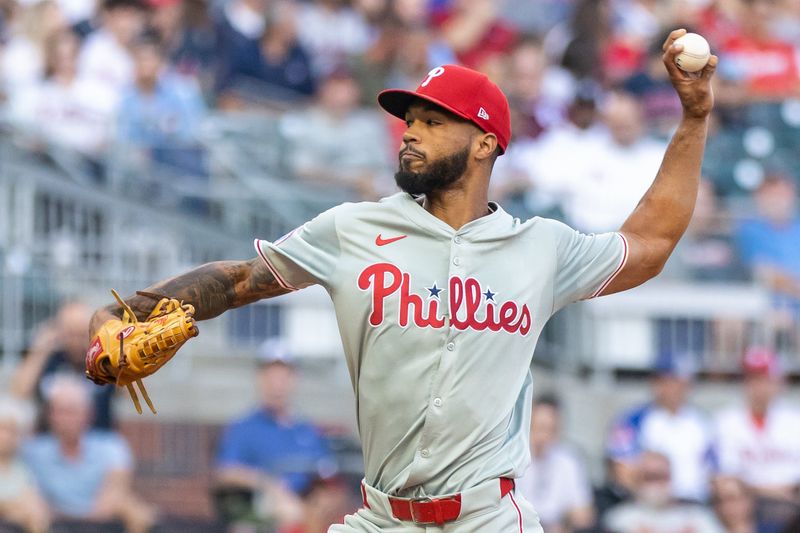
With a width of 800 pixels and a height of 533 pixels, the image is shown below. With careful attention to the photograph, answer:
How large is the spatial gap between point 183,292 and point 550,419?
4.86 m

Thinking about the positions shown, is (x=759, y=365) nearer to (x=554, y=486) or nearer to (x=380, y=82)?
(x=554, y=486)

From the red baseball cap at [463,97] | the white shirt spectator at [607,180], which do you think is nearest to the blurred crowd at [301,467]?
the white shirt spectator at [607,180]

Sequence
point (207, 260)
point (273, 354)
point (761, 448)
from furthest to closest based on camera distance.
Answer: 1. point (207, 260)
2. point (761, 448)
3. point (273, 354)

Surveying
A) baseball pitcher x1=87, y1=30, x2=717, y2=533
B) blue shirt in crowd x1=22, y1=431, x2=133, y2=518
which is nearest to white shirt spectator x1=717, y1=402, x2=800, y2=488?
blue shirt in crowd x1=22, y1=431, x2=133, y2=518

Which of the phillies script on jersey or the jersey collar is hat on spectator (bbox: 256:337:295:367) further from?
the phillies script on jersey

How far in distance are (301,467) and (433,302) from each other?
4570 millimetres

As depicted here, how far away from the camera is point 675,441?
373 inches

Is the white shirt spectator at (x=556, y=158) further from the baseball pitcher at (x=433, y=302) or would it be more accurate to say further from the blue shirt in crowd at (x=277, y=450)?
the baseball pitcher at (x=433, y=302)

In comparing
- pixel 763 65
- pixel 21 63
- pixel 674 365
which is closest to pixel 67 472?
pixel 21 63

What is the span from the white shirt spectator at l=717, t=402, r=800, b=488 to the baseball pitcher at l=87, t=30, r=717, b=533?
203 inches

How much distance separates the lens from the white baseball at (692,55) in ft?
15.6

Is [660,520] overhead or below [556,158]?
below

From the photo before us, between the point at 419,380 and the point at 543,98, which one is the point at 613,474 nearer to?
the point at 543,98

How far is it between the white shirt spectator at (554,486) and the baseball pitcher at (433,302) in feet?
14.1
